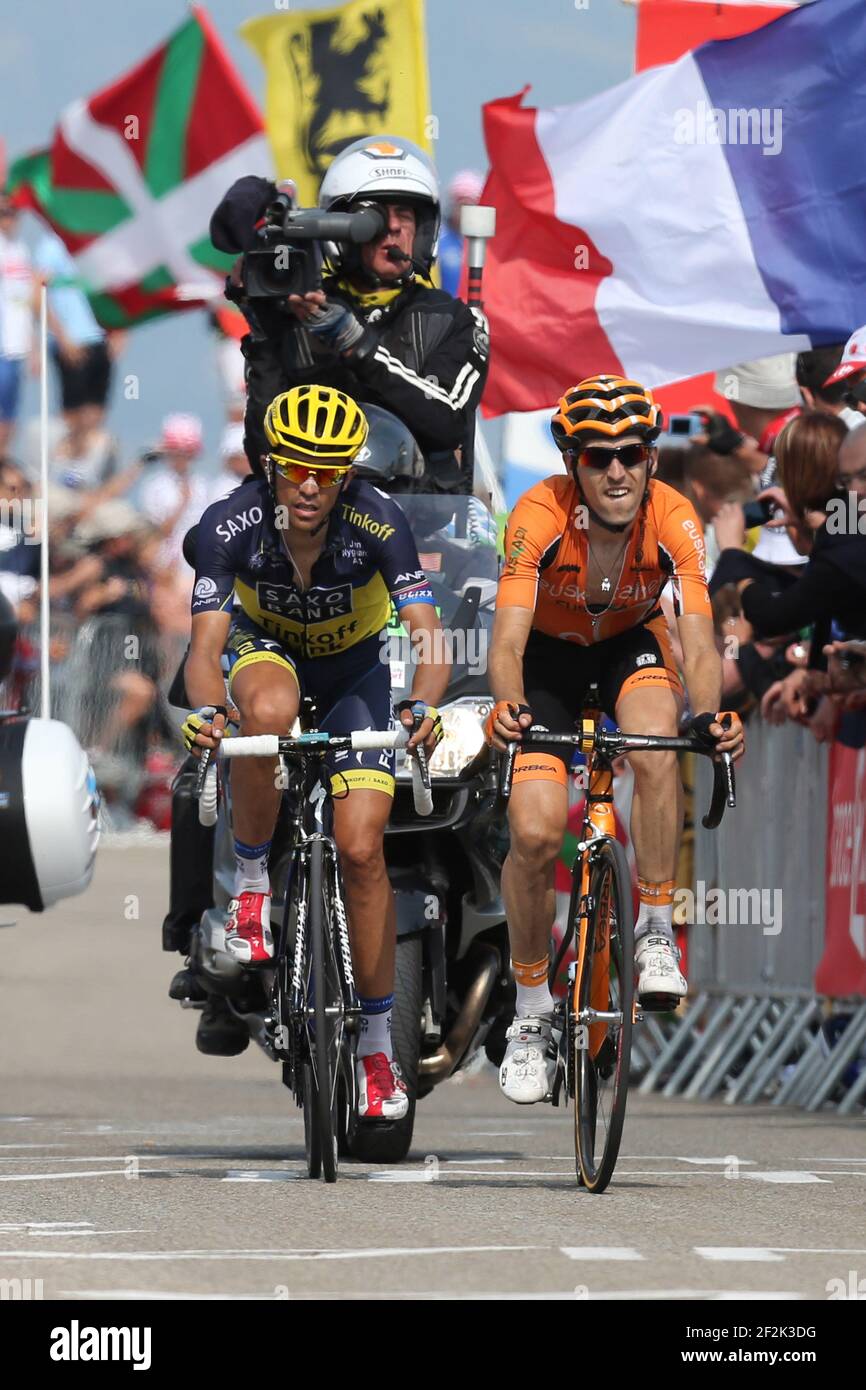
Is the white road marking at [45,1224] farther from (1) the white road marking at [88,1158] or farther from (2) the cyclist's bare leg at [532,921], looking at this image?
(1) the white road marking at [88,1158]

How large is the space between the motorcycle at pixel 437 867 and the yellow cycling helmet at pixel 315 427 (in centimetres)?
86

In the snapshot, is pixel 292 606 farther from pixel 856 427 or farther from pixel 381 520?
pixel 856 427

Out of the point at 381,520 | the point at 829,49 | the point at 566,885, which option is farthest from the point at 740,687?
the point at 381,520

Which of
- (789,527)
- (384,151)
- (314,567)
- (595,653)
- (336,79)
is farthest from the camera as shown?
(336,79)

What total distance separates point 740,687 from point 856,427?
8.04ft

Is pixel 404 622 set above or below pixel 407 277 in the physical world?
below

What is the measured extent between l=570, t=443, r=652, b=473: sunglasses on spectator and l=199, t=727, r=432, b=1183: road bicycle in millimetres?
987


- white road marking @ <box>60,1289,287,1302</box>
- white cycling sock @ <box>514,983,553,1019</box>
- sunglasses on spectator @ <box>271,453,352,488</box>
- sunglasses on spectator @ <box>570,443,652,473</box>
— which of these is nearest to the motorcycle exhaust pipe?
white cycling sock @ <box>514,983,553,1019</box>

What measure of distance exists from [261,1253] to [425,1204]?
4.35 feet

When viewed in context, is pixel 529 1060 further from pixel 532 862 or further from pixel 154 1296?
pixel 154 1296

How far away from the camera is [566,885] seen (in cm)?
1507

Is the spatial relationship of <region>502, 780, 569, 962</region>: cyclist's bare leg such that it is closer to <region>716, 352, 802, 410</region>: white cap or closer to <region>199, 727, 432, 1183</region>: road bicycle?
<region>199, 727, 432, 1183</region>: road bicycle

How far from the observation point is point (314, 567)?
9188mm

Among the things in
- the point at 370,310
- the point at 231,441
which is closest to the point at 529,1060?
the point at 370,310
